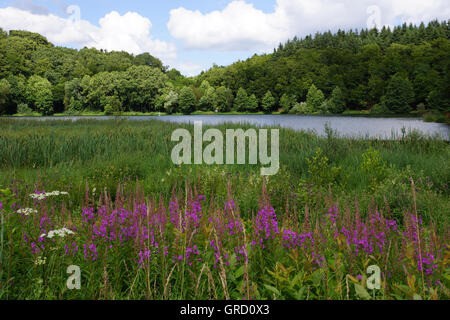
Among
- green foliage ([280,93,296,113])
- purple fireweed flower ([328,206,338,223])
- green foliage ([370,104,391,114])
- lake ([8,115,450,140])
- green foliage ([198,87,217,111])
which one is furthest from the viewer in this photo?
green foliage ([280,93,296,113])

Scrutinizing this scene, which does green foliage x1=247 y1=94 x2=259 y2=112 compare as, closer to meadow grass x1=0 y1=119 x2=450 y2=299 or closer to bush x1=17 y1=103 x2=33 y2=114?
bush x1=17 y1=103 x2=33 y2=114

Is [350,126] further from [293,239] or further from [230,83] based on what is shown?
[230,83]

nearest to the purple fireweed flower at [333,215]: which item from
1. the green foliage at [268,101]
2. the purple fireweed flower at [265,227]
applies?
the purple fireweed flower at [265,227]

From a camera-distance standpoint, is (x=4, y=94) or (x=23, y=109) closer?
(x=4, y=94)

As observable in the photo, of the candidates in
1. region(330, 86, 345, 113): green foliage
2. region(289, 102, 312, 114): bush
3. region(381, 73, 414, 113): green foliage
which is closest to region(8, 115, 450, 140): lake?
region(381, 73, 414, 113): green foliage

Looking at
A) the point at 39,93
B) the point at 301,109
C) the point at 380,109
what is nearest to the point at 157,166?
the point at 39,93

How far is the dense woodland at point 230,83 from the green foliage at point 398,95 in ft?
0.66

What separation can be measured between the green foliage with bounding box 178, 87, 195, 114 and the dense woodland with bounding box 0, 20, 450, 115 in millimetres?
215

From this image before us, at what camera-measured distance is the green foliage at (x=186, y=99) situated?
65.1m

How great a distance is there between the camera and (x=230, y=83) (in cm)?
8119

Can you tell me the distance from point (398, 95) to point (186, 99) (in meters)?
44.3

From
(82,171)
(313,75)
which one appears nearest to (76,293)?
(82,171)

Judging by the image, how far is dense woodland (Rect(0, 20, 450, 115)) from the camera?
177ft
